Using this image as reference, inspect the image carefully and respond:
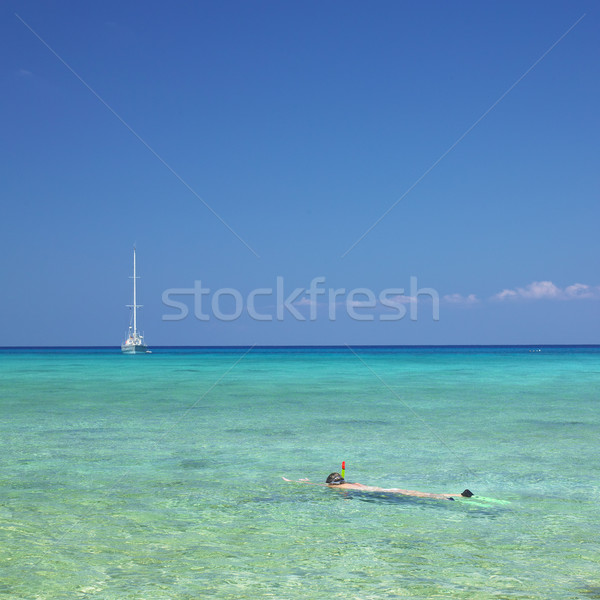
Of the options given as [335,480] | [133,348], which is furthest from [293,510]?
[133,348]

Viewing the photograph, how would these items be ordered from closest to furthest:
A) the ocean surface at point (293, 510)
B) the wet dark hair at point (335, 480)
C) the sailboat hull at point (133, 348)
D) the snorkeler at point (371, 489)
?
the ocean surface at point (293, 510)
the snorkeler at point (371, 489)
the wet dark hair at point (335, 480)
the sailboat hull at point (133, 348)

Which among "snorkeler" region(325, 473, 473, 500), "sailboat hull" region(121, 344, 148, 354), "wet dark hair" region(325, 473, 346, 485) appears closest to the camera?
"snorkeler" region(325, 473, 473, 500)

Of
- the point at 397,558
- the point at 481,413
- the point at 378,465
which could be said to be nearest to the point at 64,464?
the point at 378,465

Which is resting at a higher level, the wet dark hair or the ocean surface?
the wet dark hair

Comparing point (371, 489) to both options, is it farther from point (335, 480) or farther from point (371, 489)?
point (335, 480)

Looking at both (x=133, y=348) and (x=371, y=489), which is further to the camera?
(x=133, y=348)

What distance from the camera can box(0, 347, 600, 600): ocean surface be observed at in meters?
6.48

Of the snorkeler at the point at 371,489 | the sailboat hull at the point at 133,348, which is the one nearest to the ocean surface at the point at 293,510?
the snorkeler at the point at 371,489

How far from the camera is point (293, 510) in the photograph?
9242mm

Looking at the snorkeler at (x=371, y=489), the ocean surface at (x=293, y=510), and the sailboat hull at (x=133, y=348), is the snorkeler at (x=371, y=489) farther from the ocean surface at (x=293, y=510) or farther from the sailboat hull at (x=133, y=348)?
the sailboat hull at (x=133, y=348)

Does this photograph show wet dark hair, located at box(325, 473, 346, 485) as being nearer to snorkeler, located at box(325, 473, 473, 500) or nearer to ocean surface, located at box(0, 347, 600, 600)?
snorkeler, located at box(325, 473, 473, 500)

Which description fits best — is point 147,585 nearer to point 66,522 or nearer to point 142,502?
point 66,522

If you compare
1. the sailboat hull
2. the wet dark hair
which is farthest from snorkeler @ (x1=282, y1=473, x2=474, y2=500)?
the sailboat hull

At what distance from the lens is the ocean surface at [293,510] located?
6.48 metres
